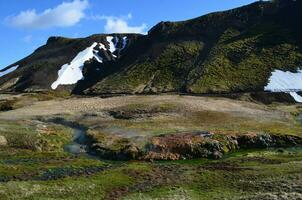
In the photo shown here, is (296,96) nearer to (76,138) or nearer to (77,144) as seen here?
(76,138)

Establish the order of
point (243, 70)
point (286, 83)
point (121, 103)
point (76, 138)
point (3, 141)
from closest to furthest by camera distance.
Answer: point (3, 141), point (76, 138), point (121, 103), point (286, 83), point (243, 70)

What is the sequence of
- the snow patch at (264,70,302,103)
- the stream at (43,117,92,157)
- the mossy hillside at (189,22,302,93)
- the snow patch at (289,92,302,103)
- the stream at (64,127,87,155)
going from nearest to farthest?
the stream at (64,127,87,155), the stream at (43,117,92,157), the snow patch at (289,92,302,103), the snow patch at (264,70,302,103), the mossy hillside at (189,22,302,93)

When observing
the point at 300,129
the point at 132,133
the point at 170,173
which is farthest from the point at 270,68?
the point at 170,173

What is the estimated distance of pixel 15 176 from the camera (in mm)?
49438

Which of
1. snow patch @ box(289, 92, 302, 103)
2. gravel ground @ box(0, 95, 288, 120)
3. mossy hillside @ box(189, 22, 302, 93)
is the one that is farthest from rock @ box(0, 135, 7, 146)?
mossy hillside @ box(189, 22, 302, 93)

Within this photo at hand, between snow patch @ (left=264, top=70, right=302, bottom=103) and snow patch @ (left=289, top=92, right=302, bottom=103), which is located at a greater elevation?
snow patch @ (left=264, top=70, right=302, bottom=103)

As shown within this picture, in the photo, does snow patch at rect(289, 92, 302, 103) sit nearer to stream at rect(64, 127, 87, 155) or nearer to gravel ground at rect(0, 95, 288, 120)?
gravel ground at rect(0, 95, 288, 120)

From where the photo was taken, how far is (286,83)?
170375 millimetres

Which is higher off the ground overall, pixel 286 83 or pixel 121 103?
pixel 286 83

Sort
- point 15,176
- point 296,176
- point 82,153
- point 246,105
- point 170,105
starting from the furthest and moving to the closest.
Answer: point 246,105 → point 170,105 → point 82,153 → point 15,176 → point 296,176

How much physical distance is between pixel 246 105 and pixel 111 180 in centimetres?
7048

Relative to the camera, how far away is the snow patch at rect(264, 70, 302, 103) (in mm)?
161375

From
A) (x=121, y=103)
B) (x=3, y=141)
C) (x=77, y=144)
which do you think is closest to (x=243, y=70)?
(x=121, y=103)

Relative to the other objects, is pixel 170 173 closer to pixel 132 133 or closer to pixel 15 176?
pixel 15 176
